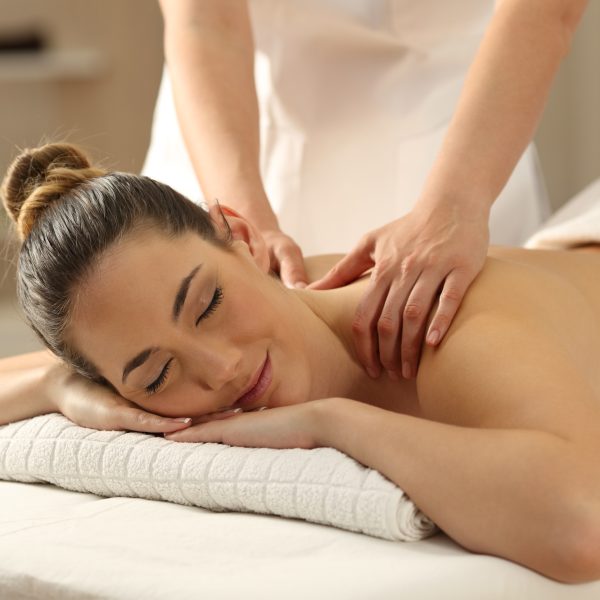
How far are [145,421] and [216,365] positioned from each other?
0.16m

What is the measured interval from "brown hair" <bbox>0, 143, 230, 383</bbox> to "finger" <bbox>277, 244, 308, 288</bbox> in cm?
25

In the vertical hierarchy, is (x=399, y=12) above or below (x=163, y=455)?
above

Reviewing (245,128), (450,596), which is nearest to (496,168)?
(245,128)

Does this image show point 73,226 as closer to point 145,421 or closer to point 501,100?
point 145,421

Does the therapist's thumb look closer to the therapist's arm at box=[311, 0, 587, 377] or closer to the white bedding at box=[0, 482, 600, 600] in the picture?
the therapist's arm at box=[311, 0, 587, 377]

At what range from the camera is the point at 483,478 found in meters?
1.25

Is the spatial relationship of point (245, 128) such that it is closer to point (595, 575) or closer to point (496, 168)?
point (496, 168)

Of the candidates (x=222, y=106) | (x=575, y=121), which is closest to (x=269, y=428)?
(x=222, y=106)

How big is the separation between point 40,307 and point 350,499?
591 mm

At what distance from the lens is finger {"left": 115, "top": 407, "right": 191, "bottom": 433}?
5.19 ft

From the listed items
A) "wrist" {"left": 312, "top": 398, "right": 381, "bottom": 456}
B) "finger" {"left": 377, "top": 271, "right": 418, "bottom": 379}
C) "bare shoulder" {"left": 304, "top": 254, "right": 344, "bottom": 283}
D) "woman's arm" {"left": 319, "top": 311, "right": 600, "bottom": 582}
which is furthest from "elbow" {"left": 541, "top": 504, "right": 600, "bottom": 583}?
"bare shoulder" {"left": 304, "top": 254, "right": 344, "bottom": 283}

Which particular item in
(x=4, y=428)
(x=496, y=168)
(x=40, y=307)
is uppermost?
(x=496, y=168)

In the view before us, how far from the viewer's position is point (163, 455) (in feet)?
4.88

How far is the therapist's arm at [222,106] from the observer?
207 cm
